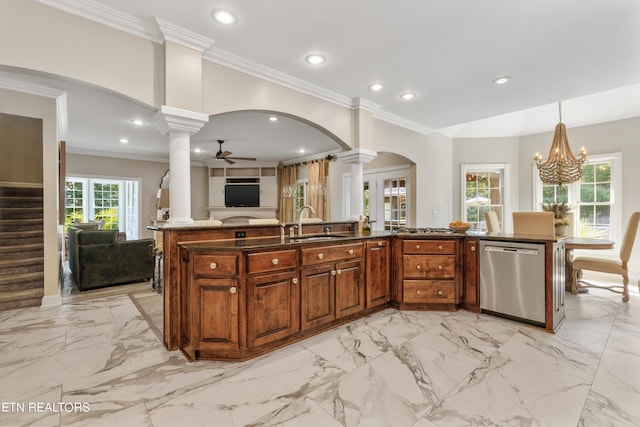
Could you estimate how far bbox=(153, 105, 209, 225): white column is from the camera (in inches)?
104

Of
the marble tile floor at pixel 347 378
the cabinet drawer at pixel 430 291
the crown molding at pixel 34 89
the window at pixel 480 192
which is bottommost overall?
the marble tile floor at pixel 347 378

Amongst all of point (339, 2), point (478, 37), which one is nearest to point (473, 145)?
point (478, 37)

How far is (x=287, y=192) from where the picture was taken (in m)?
8.70

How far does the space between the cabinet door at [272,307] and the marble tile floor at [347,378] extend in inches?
6.8

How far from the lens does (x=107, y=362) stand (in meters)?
2.33

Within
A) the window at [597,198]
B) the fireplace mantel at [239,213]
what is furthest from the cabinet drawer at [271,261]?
the fireplace mantel at [239,213]

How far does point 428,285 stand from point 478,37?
254cm

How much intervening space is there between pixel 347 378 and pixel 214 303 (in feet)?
3.70

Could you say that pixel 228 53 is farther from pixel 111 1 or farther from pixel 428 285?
pixel 428 285

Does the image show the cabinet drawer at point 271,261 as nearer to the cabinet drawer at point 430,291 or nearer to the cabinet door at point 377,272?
the cabinet door at point 377,272

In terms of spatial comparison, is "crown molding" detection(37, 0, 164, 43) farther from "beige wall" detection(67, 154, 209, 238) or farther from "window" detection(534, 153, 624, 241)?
"window" detection(534, 153, 624, 241)

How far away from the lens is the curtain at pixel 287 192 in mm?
8508

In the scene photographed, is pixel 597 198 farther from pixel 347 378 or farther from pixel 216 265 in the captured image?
pixel 216 265

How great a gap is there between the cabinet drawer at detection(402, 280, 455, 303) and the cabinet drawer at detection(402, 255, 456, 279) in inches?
2.7
